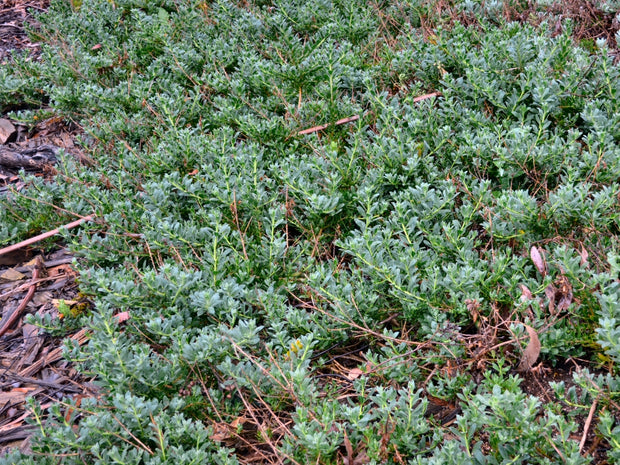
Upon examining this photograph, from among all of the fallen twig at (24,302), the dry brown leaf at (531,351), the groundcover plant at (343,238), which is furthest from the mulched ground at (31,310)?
the dry brown leaf at (531,351)

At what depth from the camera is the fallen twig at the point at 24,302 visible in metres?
3.44

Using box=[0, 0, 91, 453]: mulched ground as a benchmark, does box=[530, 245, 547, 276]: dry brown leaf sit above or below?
above

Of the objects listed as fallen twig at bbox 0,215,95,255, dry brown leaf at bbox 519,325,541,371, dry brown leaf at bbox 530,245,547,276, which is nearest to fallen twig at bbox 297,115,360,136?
fallen twig at bbox 0,215,95,255

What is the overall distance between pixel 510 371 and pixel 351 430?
0.81 meters

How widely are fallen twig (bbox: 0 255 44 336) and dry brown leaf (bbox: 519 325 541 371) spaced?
2.89 metres

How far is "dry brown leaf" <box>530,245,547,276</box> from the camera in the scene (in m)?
2.90

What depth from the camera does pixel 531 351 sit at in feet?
8.59

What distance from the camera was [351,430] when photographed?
102 inches

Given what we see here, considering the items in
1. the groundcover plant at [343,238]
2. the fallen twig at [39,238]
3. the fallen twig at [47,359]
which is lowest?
the fallen twig at [47,359]

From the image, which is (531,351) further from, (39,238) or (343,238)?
(39,238)

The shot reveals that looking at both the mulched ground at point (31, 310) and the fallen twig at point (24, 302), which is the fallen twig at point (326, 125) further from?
the fallen twig at point (24, 302)

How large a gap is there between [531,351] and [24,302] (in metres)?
2.93

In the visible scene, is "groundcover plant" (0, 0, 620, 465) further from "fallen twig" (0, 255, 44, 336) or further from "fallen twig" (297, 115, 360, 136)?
"fallen twig" (0, 255, 44, 336)

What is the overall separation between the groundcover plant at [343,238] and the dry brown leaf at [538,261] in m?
0.01
